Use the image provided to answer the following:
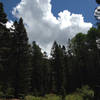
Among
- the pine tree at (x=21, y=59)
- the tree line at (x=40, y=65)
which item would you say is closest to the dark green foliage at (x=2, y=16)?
the tree line at (x=40, y=65)

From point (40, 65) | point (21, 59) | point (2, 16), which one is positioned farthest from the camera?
point (40, 65)

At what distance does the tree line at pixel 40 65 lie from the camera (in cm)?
2944

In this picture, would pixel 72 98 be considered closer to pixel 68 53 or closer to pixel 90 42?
pixel 90 42

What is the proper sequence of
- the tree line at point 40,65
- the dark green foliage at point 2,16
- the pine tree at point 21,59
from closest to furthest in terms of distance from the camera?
1. the dark green foliage at point 2,16
2. the tree line at point 40,65
3. the pine tree at point 21,59

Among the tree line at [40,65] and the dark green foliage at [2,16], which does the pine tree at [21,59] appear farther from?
the dark green foliage at [2,16]

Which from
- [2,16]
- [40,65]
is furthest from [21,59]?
[40,65]

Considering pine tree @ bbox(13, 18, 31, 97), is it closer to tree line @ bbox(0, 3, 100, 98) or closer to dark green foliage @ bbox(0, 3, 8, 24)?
tree line @ bbox(0, 3, 100, 98)

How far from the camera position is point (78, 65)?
54969mm

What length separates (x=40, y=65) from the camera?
50688mm

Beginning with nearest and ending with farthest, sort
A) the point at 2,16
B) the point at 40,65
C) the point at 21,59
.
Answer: the point at 2,16 → the point at 21,59 → the point at 40,65

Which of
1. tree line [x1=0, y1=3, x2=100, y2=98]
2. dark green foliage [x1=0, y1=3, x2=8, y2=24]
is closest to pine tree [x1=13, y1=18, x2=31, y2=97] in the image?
tree line [x1=0, y1=3, x2=100, y2=98]

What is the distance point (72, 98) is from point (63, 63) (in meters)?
31.1

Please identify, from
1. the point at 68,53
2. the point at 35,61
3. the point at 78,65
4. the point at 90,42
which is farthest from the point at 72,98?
the point at 68,53

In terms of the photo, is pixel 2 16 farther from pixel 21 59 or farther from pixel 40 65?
pixel 40 65
